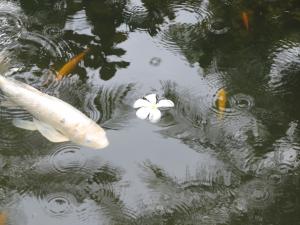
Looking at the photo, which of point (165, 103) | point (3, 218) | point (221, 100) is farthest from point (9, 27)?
point (221, 100)

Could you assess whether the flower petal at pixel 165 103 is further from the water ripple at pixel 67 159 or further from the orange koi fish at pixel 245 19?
the orange koi fish at pixel 245 19

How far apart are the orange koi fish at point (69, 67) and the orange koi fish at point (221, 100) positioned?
3.59 feet

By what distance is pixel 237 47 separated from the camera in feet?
13.2

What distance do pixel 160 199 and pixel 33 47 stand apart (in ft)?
5.35

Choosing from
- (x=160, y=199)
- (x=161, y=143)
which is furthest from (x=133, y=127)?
(x=160, y=199)

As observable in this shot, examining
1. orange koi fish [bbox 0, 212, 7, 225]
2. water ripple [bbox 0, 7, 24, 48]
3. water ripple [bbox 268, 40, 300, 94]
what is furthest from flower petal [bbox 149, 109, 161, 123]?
water ripple [bbox 0, 7, 24, 48]

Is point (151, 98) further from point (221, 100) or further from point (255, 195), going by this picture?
point (255, 195)

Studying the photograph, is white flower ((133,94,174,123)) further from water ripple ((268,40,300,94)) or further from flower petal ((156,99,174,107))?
water ripple ((268,40,300,94))

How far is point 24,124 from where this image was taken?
3.50m

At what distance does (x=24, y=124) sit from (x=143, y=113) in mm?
820

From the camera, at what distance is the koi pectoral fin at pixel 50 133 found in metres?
3.40

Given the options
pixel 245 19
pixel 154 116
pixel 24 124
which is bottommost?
pixel 24 124

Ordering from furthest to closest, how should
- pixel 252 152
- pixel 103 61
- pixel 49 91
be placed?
pixel 103 61, pixel 49 91, pixel 252 152

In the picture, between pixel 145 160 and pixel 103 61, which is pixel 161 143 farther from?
pixel 103 61
